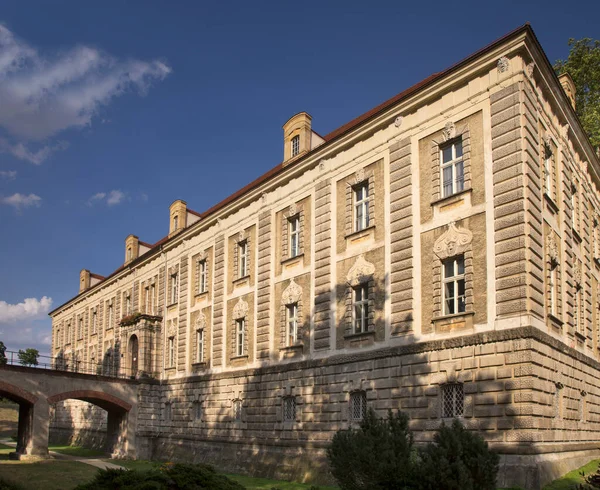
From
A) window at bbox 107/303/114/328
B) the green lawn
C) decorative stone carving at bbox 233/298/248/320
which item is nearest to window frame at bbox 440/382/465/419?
decorative stone carving at bbox 233/298/248/320

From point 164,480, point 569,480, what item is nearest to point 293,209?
point 569,480

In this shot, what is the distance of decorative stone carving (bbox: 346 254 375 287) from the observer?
915 inches

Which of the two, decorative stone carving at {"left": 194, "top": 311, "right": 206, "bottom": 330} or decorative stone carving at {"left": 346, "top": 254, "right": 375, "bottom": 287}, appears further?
decorative stone carving at {"left": 194, "top": 311, "right": 206, "bottom": 330}

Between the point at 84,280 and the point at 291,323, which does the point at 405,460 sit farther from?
the point at 84,280

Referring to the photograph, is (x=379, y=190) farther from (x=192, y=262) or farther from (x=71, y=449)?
(x=71, y=449)

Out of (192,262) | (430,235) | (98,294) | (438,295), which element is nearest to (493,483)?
(438,295)

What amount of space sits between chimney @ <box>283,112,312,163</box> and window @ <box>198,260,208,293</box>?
8.52 m

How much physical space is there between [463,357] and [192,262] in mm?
20767

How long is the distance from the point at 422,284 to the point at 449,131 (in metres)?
5.08

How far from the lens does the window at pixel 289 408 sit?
85.7 feet

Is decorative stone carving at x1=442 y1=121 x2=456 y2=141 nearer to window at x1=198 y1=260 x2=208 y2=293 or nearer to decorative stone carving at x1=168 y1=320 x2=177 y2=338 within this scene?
window at x1=198 y1=260 x2=208 y2=293

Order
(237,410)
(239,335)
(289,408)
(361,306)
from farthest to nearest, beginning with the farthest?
1. (239,335)
2. (237,410)
3. (289,408)
4. (361,306)

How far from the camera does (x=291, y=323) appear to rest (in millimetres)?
27406

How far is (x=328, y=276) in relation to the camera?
2517 cm
